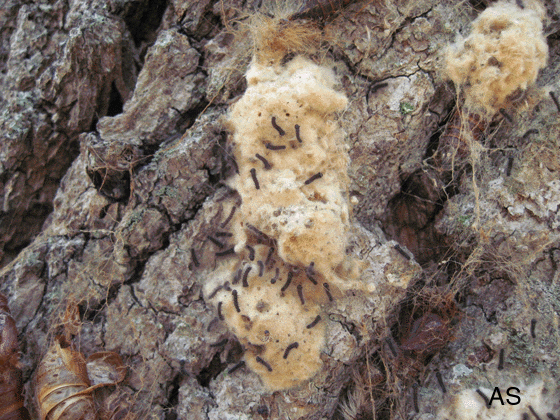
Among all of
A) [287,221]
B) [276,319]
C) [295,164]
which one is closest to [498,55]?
[295,164]

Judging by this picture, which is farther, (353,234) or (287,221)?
(353,234)

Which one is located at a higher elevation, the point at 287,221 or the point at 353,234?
the point at 287,221

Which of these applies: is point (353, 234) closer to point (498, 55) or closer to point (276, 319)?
point (276, 319)

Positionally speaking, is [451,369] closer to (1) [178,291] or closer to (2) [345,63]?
(1) [178,291]

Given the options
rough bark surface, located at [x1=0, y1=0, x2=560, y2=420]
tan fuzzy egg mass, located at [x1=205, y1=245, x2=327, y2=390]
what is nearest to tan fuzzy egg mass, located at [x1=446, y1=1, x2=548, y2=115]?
rough bark surface, located at [x1=0, y1=0, x2=560, y2=420]

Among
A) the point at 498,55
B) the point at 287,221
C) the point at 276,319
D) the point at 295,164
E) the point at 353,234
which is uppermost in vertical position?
the point at 498,55

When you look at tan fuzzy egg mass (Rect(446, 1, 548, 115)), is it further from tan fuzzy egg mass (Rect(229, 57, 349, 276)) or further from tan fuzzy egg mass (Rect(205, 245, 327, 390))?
tan fuzzy egg mass (Rect(205, 245, 327, 390))

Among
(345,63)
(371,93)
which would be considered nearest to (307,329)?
(371,93)
